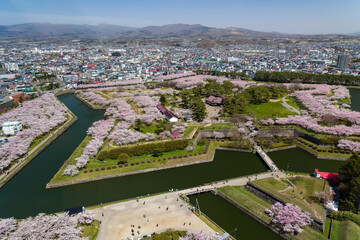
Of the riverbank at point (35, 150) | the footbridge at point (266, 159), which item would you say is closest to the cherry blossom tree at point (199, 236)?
the footbridge at point (266, 159)

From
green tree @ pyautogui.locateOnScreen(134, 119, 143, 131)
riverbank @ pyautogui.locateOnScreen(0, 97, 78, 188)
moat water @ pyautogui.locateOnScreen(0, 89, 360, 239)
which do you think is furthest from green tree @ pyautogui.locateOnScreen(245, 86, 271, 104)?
riverbank @ pyautogui.locateOnScreen(0, 97, 78, 188)

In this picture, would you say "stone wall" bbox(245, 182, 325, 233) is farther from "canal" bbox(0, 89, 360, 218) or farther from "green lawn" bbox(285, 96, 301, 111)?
"green lawn" bbox(285, 96, 301, 111)

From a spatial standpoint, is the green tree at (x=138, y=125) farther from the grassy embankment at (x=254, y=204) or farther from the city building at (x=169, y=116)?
the grassy embankment at (x=254, y=204)

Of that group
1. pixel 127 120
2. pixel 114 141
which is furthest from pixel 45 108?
pixel 114 141

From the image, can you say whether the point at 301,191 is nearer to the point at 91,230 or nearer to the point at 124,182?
the point at 124,182

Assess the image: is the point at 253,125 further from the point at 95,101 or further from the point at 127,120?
the point at 95,101

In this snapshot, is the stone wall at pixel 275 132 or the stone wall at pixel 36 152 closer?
the stone wall at pixel 36 152
